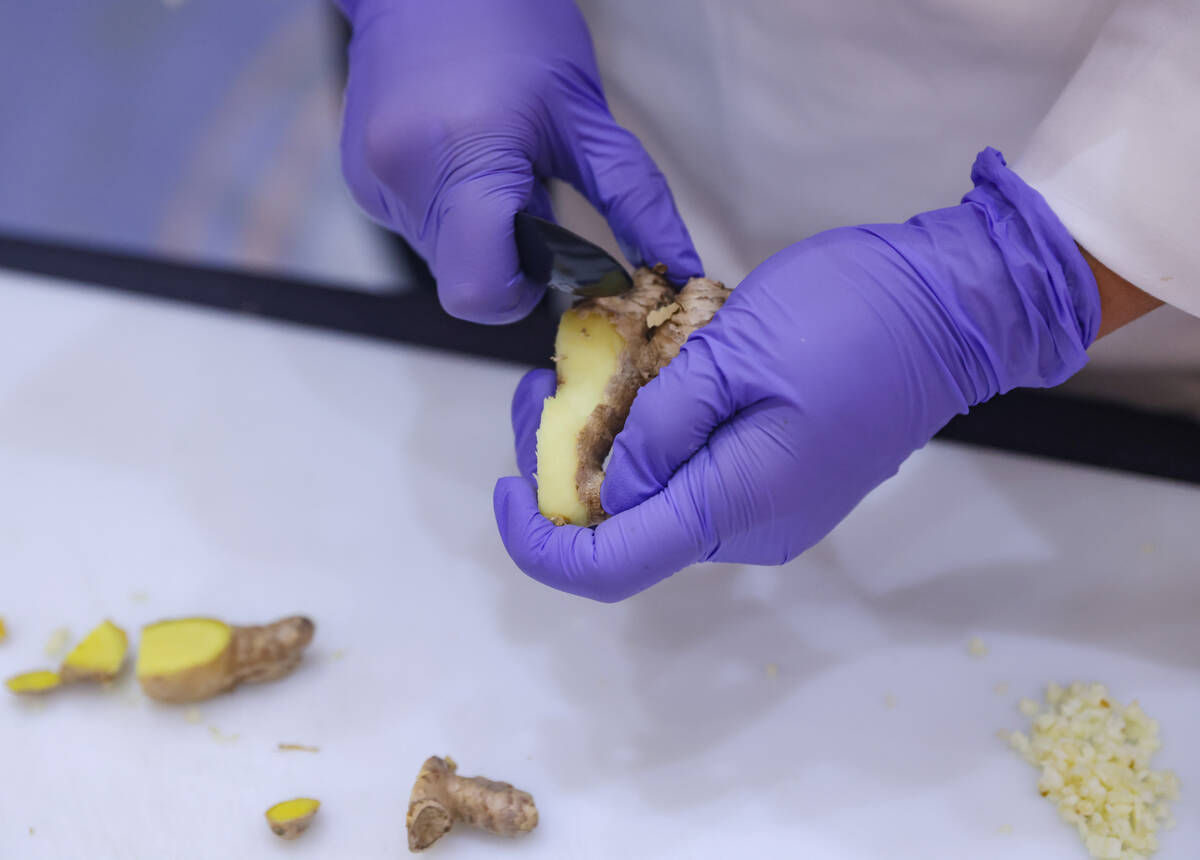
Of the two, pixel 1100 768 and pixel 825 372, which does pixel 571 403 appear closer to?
pixel 825 372

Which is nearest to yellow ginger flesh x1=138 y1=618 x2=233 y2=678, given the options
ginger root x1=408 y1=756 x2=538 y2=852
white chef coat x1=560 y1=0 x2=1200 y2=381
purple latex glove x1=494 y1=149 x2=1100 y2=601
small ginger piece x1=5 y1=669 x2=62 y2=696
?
small ginger piece x1=5 y1=669 x2=62 y2=696

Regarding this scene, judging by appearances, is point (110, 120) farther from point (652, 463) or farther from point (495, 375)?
point (652, 463)

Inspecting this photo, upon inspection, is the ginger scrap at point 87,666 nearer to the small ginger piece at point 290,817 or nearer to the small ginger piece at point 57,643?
the small ginger piece at point 57,643

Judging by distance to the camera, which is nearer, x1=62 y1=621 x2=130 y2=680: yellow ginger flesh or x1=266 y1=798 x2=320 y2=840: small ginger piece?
x1=266 y1=798 x2=320 y2=840: small ginger piece

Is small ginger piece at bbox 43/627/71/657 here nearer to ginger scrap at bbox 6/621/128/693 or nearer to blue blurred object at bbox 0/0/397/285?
ginger scrap at bbox 6/621/128/693

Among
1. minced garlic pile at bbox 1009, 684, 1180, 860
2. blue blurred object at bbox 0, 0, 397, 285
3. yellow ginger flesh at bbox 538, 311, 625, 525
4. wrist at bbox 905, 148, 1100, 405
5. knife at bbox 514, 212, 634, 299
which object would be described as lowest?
blue blurred object at bbox 0, 0, 397, 285

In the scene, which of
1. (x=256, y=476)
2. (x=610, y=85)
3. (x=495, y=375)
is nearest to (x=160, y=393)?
(x=256, y=476)
